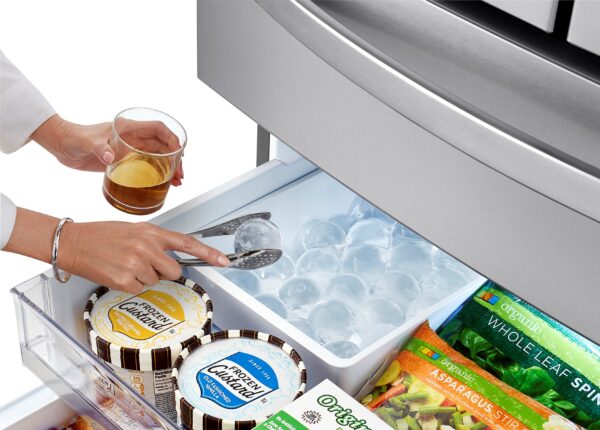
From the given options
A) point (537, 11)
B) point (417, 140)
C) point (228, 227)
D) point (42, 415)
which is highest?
point (537, 11)

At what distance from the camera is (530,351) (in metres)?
1.44

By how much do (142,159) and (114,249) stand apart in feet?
0.66

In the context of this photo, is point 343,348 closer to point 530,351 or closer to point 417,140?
point 530,351

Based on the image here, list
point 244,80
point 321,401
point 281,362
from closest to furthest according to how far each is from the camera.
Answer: point 321,401, point 281,362, point 244,80

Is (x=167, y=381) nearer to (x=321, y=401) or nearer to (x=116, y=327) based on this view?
(x=116, y=327)

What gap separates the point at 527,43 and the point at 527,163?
18cm

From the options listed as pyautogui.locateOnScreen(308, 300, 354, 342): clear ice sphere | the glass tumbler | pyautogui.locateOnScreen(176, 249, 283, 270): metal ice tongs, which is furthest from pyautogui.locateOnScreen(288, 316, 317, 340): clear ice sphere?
the glass tumbler

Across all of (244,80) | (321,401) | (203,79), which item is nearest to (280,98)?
(244,80)

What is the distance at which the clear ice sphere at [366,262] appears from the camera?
1668 mm

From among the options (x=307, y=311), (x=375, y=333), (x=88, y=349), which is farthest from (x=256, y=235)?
(x=88, y=349)

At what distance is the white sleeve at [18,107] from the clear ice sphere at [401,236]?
2.33 feet

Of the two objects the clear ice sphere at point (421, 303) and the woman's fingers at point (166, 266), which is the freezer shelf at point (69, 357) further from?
the clear ice sphere at point (421, 303)

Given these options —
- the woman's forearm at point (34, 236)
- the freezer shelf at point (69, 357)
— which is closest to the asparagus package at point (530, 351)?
the freezer shelf at point (69, 357)

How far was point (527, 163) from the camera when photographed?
3.44 feet
